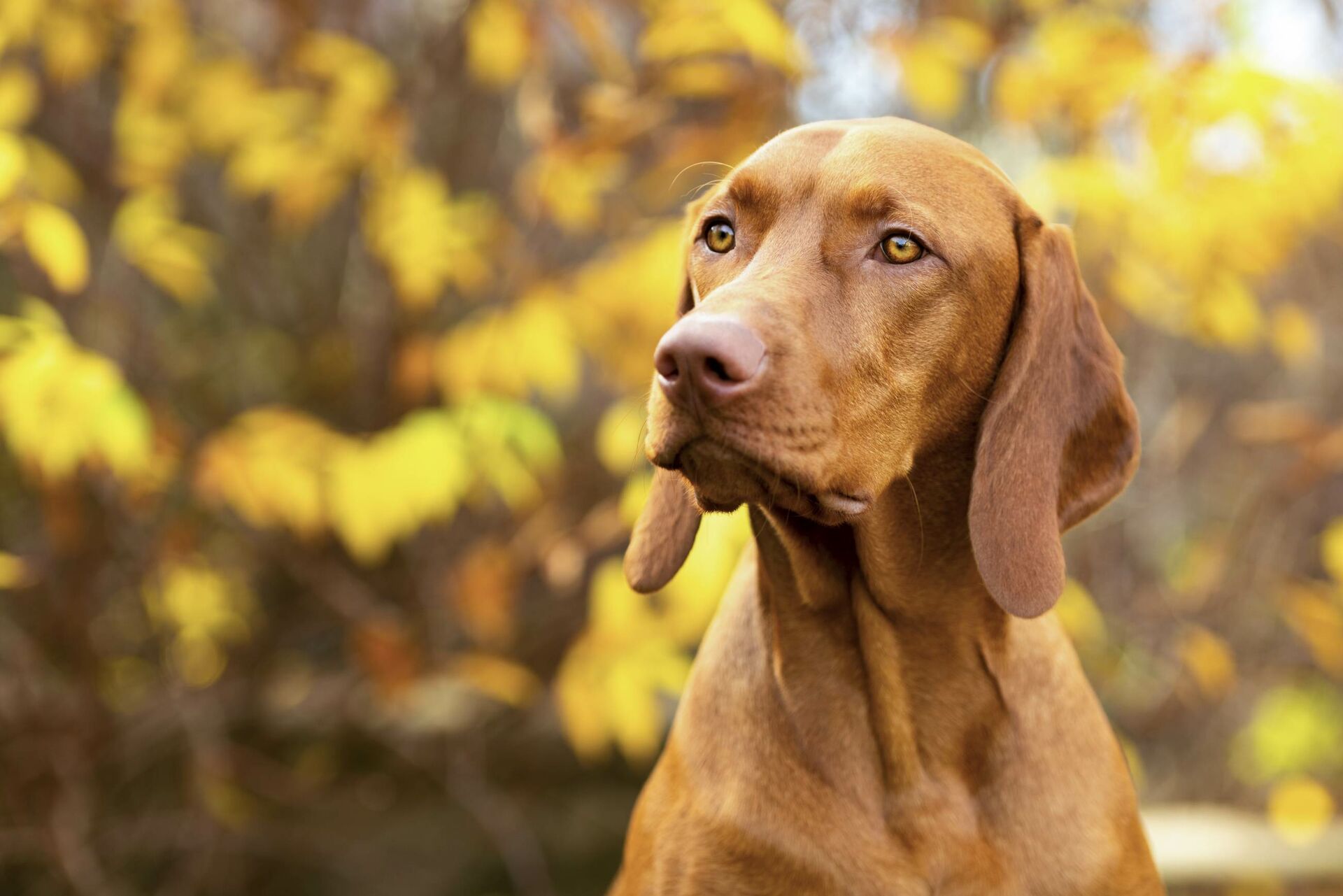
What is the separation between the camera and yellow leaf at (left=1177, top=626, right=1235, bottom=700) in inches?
168

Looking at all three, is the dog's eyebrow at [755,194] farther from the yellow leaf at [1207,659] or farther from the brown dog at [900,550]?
the yellow leaf at [1207,659]

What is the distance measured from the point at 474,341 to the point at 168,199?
1223mm

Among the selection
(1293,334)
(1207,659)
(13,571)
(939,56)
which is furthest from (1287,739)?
(13,571)

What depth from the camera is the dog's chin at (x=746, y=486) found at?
195cm

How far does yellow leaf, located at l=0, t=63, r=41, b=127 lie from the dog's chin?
85.0 inches

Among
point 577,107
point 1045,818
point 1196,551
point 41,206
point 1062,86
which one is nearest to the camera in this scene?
point 1045,818

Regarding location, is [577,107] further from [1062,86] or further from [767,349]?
[767,349]

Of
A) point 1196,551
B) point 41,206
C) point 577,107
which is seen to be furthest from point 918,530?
point 1196,551

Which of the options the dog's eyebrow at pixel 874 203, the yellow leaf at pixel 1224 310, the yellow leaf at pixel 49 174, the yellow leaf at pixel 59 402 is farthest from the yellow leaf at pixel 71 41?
the yellow leaf at pixel 1224 310

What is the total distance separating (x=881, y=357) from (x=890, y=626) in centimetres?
52

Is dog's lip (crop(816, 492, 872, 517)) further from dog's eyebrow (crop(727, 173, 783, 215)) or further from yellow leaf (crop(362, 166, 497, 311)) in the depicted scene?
yellow leaf (crop(362, 166, 497, 311))

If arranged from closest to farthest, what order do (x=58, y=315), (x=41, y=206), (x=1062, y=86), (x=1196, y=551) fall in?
1. (x=41, y=206)
2. (x=1062, y=86)
3. (x=58, y=315)
4. (x=1196, y=551)

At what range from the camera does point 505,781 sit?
17.4ft

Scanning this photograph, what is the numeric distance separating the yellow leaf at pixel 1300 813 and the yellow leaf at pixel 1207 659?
422 millimetres
